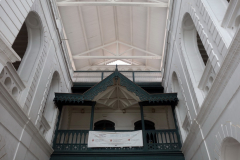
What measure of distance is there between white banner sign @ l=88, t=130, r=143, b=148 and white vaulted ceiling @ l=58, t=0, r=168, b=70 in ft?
22.0

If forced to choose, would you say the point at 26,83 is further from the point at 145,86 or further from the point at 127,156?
the point at 145,86

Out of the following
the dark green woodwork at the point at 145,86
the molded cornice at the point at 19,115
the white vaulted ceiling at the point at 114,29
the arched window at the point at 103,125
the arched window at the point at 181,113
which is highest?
the white vaulted ceiling at the point at 114,29

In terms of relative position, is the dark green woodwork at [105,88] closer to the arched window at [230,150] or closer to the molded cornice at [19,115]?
the molded cornice at [19,115]

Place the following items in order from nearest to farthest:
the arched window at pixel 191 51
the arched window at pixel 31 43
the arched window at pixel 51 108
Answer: the arched window at pixel 31 43 → the arched window at pixel 191 51 → the arched window at pixel 51 108

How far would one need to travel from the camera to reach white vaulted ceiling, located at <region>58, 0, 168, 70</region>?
487 inches

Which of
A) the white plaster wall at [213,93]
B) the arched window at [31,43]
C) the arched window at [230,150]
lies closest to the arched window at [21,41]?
the arched window at [31,43]

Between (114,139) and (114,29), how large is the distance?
9.41 meters

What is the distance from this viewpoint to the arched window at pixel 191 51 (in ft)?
23.9

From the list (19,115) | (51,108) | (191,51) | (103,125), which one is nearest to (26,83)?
(19,115)

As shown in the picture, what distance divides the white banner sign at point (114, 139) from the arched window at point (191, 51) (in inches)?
141

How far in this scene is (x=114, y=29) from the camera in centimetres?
1523

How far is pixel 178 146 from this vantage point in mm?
8633

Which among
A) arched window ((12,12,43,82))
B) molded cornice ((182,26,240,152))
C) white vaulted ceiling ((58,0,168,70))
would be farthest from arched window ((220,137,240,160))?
white vaulted ceiling ((58,0,168,70))

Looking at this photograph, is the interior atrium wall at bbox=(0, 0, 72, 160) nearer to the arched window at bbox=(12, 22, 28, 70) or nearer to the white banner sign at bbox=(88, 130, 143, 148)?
the arched window at bbox=(12, 22, 28, 70)
